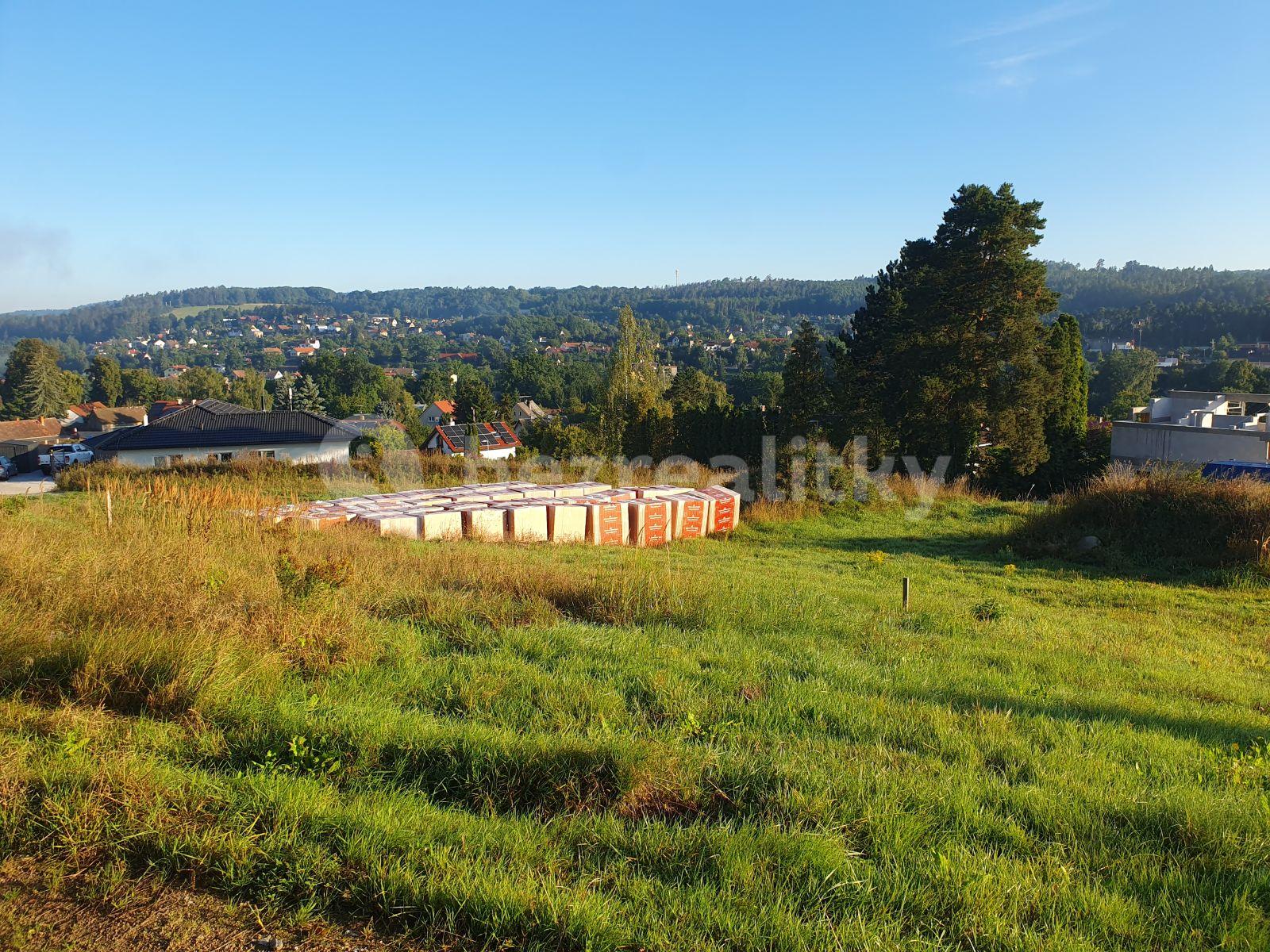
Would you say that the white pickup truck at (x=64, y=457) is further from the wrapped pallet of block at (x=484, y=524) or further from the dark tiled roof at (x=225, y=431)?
the wrapped pallet of block at (x=484, y=524)

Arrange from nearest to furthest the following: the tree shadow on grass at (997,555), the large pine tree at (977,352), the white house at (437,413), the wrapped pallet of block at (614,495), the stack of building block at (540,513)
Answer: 1. the stack of building block at (540,513)
2. the tree shadow on grass at (997,555)
3. the wrapped pallet of block at (614,495)
4. the large pine tree at (977,352)
5. the white house at (437,413)

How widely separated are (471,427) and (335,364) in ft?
159

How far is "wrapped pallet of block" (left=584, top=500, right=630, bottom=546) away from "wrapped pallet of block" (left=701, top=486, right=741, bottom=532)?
7.29ft

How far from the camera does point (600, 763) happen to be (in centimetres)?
333

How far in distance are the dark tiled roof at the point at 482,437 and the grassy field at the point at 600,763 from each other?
1399 inches

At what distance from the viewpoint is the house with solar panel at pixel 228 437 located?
29.5 metres

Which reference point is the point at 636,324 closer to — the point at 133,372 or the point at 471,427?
the point at 471,427

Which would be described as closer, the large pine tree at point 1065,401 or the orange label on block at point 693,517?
the orange label on block at point 693,517

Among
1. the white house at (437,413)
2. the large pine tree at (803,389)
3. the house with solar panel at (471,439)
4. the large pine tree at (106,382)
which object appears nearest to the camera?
the large pine tree at (803,389)

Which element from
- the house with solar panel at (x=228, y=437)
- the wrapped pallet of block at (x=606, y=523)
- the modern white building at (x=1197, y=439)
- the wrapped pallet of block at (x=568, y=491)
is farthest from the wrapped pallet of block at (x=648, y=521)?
the house with solar panel at (x=228, y=437)

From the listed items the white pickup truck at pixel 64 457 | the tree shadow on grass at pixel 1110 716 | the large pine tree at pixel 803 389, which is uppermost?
the large pine tree at pixel 803 389

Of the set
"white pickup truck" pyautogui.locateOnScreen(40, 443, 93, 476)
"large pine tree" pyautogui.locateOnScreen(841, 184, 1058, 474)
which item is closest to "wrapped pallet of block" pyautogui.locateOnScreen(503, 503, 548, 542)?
"large pine tree" pyautogui.locateOnScreen(841, 184, 1058, 474)

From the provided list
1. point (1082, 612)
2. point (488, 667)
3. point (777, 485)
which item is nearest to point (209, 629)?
point (488, 667)

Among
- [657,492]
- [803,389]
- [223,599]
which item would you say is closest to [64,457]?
[657,492]
